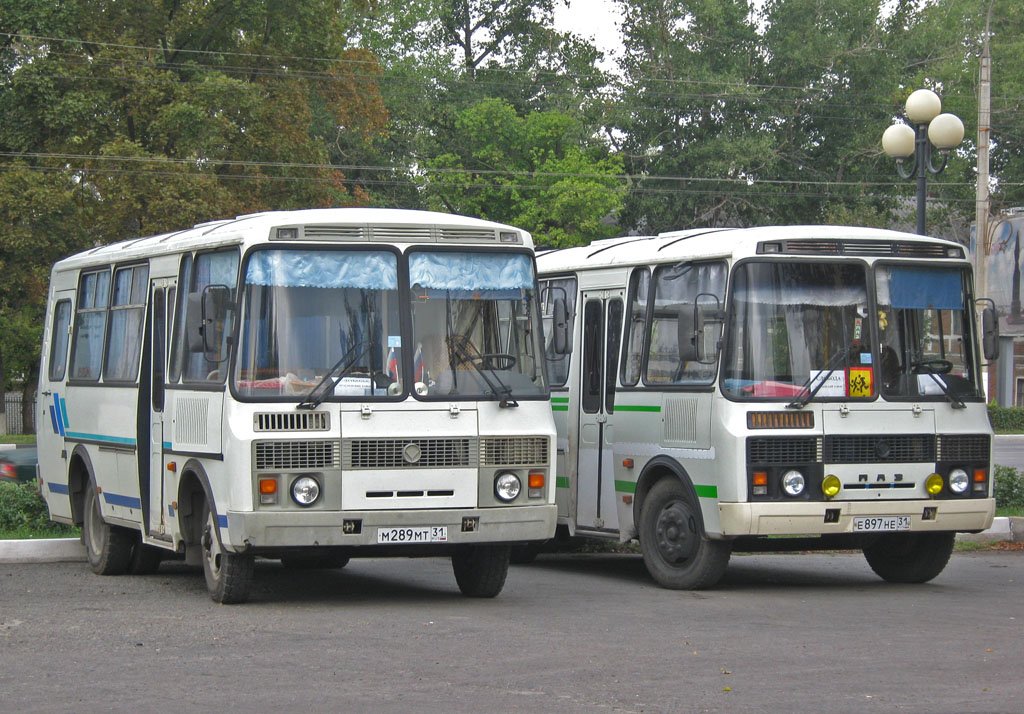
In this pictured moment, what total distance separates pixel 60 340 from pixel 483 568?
5842 mm

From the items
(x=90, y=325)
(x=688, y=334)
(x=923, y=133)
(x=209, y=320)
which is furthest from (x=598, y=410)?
(x=923, y=133)

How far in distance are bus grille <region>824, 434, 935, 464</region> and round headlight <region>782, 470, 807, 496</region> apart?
0.27 metres

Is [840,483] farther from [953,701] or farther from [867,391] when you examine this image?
[953,701]

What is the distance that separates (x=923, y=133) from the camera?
19562 millimetres

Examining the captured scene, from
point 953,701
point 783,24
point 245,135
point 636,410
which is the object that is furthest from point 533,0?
point 953,701

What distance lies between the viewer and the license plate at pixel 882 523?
42.4 feet

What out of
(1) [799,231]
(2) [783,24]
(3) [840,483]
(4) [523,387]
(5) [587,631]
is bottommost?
(5) [587,631]

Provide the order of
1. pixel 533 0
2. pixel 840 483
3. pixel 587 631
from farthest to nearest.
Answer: pixel 533 0, pixel 840 483, pixel 587 631

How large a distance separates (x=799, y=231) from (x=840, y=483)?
209 cm

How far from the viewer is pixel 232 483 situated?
448 inches

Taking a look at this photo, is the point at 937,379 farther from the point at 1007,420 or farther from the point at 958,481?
the point at 1007,420

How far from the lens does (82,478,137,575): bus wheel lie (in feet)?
47.8

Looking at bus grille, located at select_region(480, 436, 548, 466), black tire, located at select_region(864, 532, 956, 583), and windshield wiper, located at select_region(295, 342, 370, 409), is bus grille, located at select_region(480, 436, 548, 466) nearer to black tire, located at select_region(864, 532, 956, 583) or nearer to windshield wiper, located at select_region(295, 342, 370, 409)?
windshield wiper, located at select_region(295, 342, 370, 409)

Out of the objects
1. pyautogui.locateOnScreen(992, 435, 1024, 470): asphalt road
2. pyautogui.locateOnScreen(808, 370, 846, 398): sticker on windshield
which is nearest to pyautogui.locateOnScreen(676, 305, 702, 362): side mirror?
pyautogui.locateOnScreen(808, 370, 846, 398): sticker on windshield
